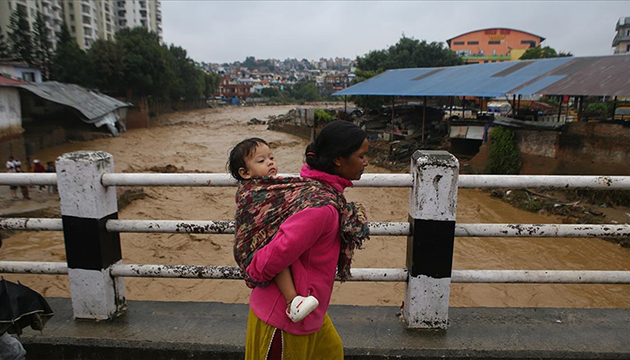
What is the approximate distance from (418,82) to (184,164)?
11.2 metres

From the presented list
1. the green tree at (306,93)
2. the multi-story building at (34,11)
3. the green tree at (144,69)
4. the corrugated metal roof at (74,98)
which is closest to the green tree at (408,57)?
the green tree at (144,69)

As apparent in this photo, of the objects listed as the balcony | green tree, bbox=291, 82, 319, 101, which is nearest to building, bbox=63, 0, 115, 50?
green tree, bbox=291, 82, 319, 101

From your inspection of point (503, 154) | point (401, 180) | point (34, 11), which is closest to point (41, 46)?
point (34, 11)

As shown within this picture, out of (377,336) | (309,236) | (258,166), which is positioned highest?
(258,166)

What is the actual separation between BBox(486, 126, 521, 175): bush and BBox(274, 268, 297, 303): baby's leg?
1265 cm

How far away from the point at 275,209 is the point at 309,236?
0.52ft

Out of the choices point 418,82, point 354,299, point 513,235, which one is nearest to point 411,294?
point 513,235

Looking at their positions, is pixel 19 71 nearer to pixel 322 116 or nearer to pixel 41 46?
pixel 41 46

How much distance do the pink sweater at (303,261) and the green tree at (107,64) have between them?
35755 millimetres

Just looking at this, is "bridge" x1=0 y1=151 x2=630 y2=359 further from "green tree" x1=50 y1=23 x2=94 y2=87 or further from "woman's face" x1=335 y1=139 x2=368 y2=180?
"green tree" x1=50 y1=23 x2=94 y2=87

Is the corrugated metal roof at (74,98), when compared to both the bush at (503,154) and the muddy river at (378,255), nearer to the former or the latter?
the muddy river at (378,255)

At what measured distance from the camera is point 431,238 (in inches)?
85.5

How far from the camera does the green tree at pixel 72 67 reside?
107 ft

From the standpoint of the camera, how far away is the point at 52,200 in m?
10.8
